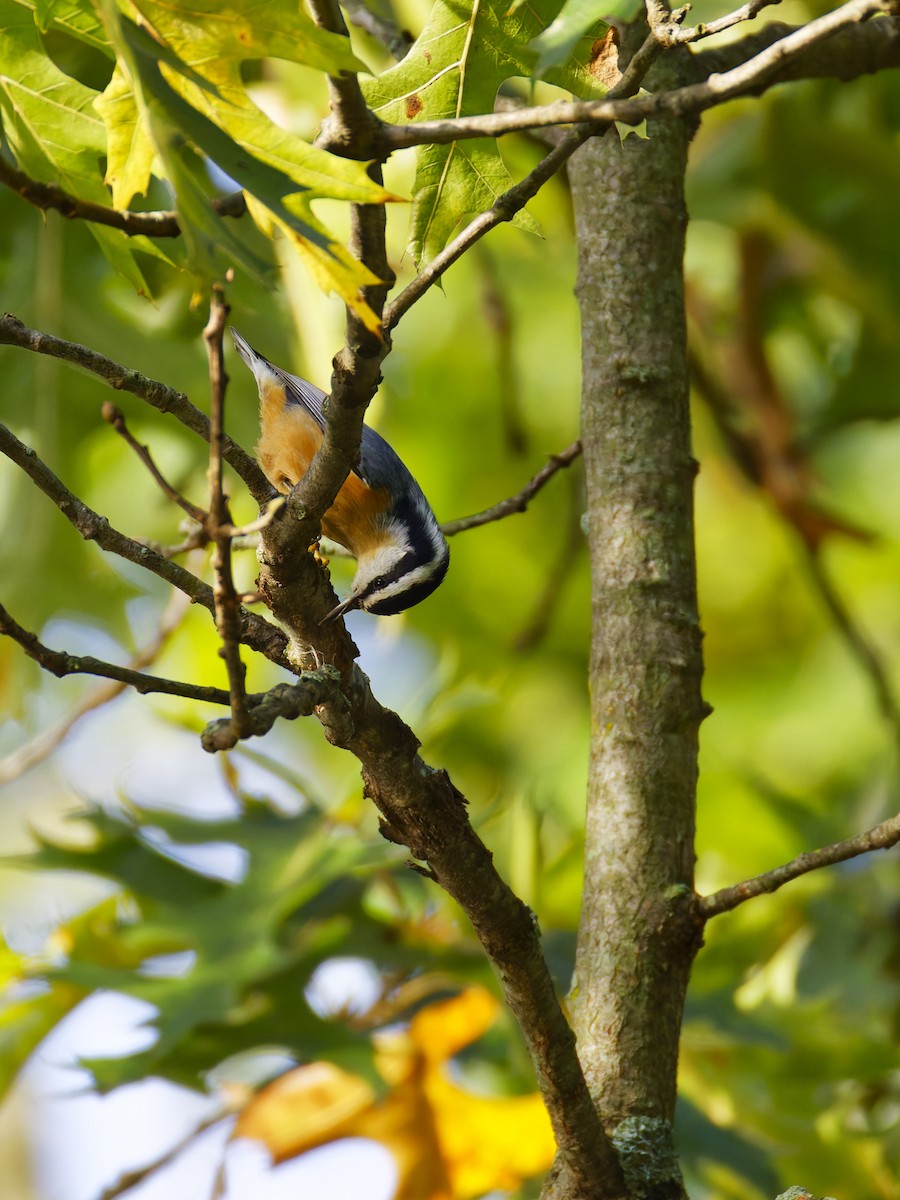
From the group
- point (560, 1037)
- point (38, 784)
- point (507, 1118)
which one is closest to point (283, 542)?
point (560, 1037)

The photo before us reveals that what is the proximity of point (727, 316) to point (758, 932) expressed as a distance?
2318 mm

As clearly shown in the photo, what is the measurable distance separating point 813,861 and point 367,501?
72.1 inches

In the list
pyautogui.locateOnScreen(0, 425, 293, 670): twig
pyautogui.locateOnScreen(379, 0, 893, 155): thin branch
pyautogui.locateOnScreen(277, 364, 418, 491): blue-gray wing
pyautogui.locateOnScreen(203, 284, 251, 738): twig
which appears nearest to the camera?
pyautogui.locateOnScreen(203, 284, 251, 738): twig

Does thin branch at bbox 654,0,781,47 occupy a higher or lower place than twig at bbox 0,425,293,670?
higher

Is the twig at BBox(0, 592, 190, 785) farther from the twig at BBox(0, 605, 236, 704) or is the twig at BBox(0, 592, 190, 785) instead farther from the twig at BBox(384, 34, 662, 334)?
the twig at BBox(384, 34, 662, 334)

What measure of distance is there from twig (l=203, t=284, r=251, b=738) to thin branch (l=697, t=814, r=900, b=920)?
0.71m

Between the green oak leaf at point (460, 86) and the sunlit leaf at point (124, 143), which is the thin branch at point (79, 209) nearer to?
the sunlit leaf at point (124, 143)

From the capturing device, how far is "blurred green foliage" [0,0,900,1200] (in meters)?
2.99

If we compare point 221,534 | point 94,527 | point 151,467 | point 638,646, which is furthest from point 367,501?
point 221,534

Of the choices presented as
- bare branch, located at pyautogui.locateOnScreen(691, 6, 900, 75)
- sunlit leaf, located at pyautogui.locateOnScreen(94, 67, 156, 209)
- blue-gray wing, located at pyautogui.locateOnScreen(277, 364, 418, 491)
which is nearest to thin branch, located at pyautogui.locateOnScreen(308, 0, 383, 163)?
sunlit leaf, located at pyautogui.locateOnScreen(94, 67, 156, 209)

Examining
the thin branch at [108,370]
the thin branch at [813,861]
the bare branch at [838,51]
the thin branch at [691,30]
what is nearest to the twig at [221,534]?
the thin branch at [108,370]

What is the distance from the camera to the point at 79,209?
1249 mm

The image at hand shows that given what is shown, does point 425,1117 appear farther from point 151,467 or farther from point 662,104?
point 662,104

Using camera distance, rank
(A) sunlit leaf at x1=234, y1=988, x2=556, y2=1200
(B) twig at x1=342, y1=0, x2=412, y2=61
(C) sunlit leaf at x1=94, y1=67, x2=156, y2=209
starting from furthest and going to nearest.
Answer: (A) sunlit leaf at x1=234, y1=988, x2=556, y2=1200 < (B) twig at x1=342, y1=0, x2=412, y2=61 < (C) sunlit leaf at x1=94, y1=67, x2=156, y2=209
